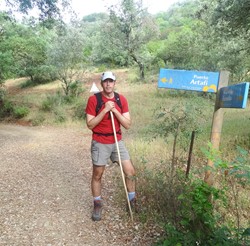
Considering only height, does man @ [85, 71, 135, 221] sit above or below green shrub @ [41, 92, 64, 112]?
above

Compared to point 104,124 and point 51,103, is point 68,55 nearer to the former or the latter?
point 51,103

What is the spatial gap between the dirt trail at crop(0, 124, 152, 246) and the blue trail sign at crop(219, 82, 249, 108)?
1.81 meters

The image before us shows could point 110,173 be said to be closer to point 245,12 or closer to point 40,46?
point 245,12

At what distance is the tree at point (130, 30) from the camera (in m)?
20.4

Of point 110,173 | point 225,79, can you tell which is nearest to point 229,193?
point 225,79

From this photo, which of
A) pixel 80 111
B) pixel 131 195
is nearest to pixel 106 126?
pixel 131 195

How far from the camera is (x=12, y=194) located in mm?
4645

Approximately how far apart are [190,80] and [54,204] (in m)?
2.76

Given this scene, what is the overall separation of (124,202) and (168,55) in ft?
71.6

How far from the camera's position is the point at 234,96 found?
8.71ft

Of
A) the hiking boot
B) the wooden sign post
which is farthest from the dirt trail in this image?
the wooden sign post

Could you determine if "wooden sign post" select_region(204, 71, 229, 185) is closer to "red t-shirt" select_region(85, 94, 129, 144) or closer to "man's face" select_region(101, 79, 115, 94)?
"red t-shirt" select_region(85, 94, 129, 144)

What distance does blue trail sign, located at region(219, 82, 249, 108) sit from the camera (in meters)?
2.44

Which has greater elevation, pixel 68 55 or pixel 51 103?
pixel 68 55
